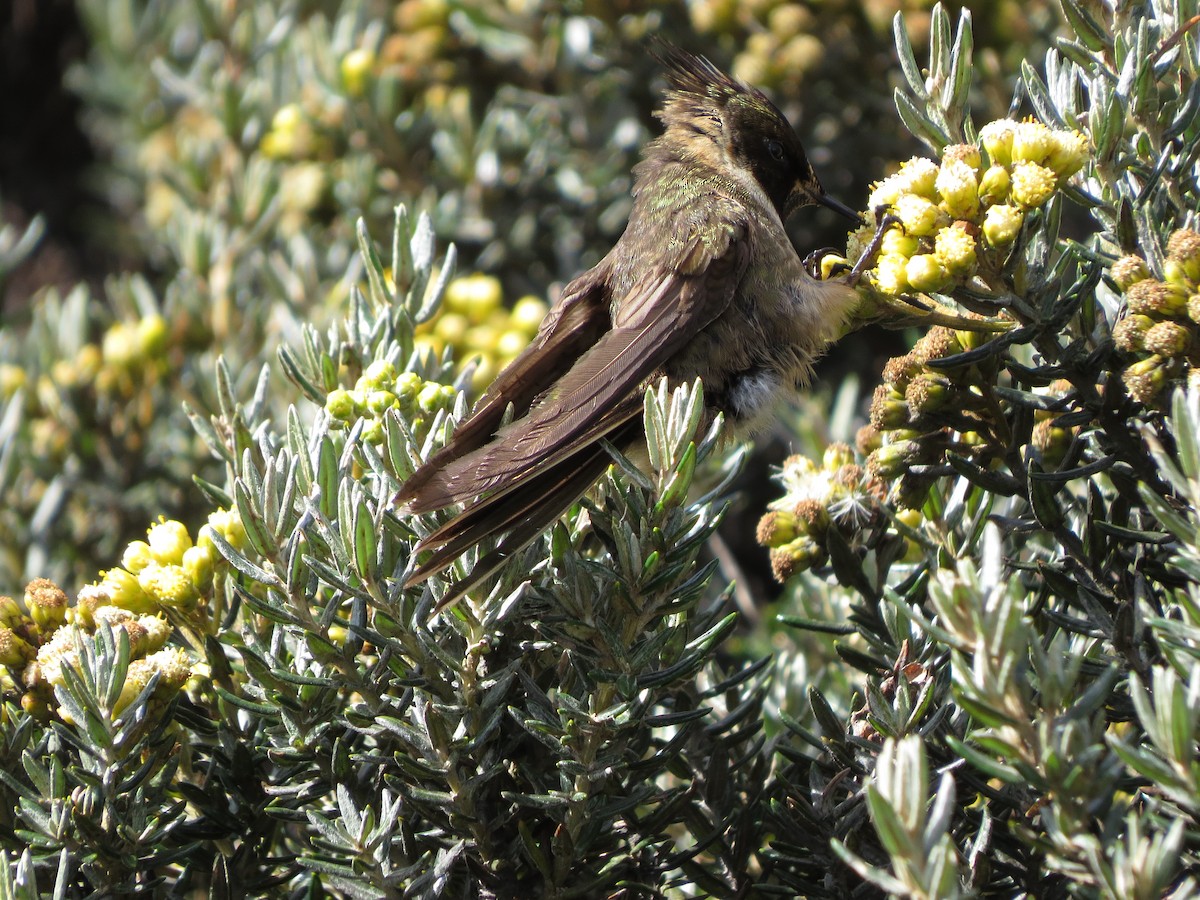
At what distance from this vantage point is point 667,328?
8.42 ft

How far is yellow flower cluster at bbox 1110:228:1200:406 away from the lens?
1606mm

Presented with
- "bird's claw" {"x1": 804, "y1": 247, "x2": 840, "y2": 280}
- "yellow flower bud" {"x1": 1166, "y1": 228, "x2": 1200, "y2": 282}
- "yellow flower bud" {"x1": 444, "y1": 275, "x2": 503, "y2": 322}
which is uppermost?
"yellow flower bud" {"x1": 444, "y1": 275, "x2": 503, "y2": 322}

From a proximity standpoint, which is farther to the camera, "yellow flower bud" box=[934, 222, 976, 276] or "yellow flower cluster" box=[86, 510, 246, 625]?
"yellow flower cluster" box=[86, 510, 246, 625]

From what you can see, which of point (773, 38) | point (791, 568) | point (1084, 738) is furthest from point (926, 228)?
point (773, 38)

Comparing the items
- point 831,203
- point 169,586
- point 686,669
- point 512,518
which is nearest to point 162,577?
point 169,586

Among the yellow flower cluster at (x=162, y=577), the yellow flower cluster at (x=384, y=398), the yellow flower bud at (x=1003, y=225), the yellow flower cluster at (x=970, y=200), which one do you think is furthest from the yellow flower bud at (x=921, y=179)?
the yellow flower cluster at (x=162, y=577)

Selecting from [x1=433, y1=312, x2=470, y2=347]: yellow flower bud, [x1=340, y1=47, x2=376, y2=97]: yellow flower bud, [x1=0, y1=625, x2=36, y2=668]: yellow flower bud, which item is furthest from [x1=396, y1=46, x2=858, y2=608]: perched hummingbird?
[x1=340, y1=47, x2=376, y2=97]: yellow flower bud

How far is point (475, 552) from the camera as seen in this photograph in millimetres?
1858

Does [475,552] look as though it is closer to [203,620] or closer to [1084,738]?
[203,620]

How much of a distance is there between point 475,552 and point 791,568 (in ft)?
1.88

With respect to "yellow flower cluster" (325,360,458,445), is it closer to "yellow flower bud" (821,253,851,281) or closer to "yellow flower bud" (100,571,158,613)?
"yellow flower bud" (100,571,158,613)

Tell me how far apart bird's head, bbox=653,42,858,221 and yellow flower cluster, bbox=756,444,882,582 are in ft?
4.52

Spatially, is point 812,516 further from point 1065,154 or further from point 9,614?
point 9,614

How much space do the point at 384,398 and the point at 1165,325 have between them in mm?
1179
